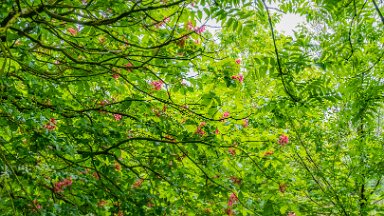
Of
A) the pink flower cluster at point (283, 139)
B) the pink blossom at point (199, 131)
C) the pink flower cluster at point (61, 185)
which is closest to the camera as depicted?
the pink flower cluster at point (61, 185)

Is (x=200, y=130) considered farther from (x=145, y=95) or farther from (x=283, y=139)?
(x=283, y=139)

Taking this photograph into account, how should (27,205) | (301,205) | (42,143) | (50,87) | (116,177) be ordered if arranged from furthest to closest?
(301,205)
(116,177)
(50,87)
(27,205)
(42,143)

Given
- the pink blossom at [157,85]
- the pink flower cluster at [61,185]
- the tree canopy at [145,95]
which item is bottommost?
the pink flower cluster at [61,185]

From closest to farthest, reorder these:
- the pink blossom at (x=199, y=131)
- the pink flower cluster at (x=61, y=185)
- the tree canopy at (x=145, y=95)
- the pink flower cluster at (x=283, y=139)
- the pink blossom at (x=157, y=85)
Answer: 1. the tree canopy at (x=145, y=95)
2. the pink flower cluster at (x=61, y=185)
3. the pink blossom at (x=199, y=131)
4. the pink blossom at (x=157, y=85)
5. the pink flower cluster at (x=283, y=139)

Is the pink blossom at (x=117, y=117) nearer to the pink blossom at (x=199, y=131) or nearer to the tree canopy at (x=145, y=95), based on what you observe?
the tree canopy at (x=145, y=95)

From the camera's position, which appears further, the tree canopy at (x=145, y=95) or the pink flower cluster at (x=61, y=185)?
the pink flower cluster at (x=61, y=185)

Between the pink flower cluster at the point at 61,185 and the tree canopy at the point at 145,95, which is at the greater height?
the tree canopy at the point at 145,95

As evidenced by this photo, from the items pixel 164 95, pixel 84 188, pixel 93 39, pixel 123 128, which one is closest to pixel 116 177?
pixel 84 188

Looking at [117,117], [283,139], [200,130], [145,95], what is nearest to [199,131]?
[200,130]

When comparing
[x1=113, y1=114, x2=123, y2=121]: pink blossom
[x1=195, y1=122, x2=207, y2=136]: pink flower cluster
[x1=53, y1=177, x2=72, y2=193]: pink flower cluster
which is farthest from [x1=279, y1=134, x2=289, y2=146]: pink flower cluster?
[x1=53, y1=177, x2=72, y2=193]: pink flower cluster

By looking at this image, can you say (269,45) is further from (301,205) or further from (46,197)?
(46,197)

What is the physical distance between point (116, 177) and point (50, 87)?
1.21 m

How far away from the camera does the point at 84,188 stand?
3744 millimetres

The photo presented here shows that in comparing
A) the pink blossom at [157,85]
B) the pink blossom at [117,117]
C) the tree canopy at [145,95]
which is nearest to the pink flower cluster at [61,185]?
the tree canopy at [145,95]
